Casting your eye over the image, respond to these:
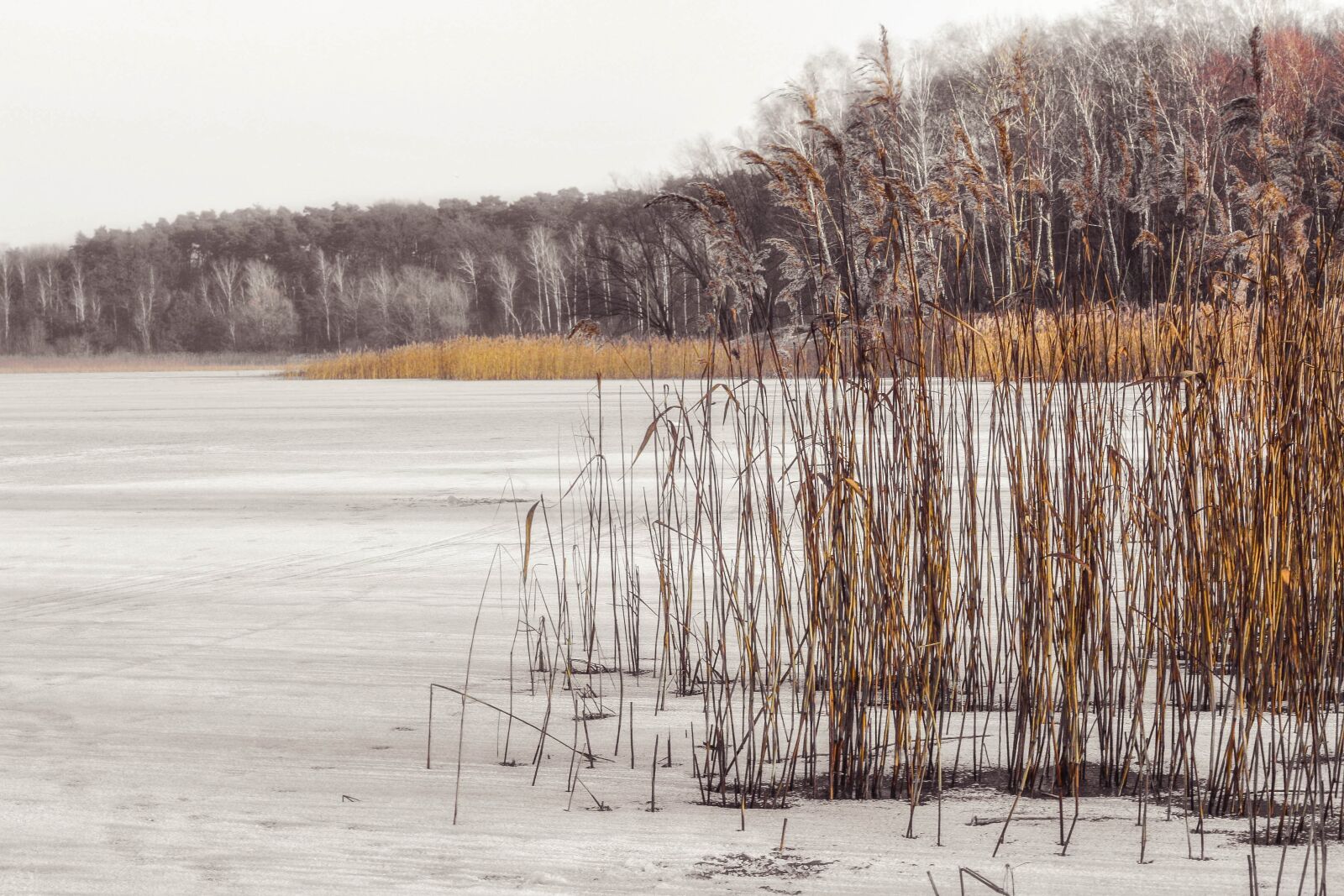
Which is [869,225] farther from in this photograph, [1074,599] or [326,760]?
[326,760]

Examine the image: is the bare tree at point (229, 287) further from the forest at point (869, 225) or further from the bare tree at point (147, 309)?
the bare tree at point (147, 309)

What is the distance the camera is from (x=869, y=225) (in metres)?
1.76

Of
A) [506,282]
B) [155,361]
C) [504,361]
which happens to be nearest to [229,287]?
[506,282]

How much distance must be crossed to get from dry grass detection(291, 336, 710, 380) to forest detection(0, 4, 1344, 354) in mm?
1383

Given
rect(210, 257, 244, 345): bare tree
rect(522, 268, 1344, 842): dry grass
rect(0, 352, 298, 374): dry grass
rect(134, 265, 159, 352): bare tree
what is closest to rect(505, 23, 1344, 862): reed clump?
rect(522, 268, 1344, 842): dry grass

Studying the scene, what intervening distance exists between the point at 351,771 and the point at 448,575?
1.49 metres

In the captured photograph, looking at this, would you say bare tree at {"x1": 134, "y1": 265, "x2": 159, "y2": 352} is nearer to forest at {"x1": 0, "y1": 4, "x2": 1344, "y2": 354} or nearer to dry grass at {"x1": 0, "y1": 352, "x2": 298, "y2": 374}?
forest at {"x1": 0, "y1": 4, "x2": 1344, "y2": 354}

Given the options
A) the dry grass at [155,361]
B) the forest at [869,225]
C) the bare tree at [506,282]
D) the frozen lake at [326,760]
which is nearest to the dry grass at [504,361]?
the forest at [869,225]

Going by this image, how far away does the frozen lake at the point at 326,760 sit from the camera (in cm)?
141

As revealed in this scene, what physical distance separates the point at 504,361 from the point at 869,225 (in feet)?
49.4

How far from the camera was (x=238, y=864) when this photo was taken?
1.42 meters

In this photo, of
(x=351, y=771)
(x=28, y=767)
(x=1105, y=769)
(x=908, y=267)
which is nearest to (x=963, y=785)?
(x=1105, y=769)

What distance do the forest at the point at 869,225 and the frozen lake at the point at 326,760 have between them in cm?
62

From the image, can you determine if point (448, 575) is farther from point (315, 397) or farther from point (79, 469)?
point (315, 397)
